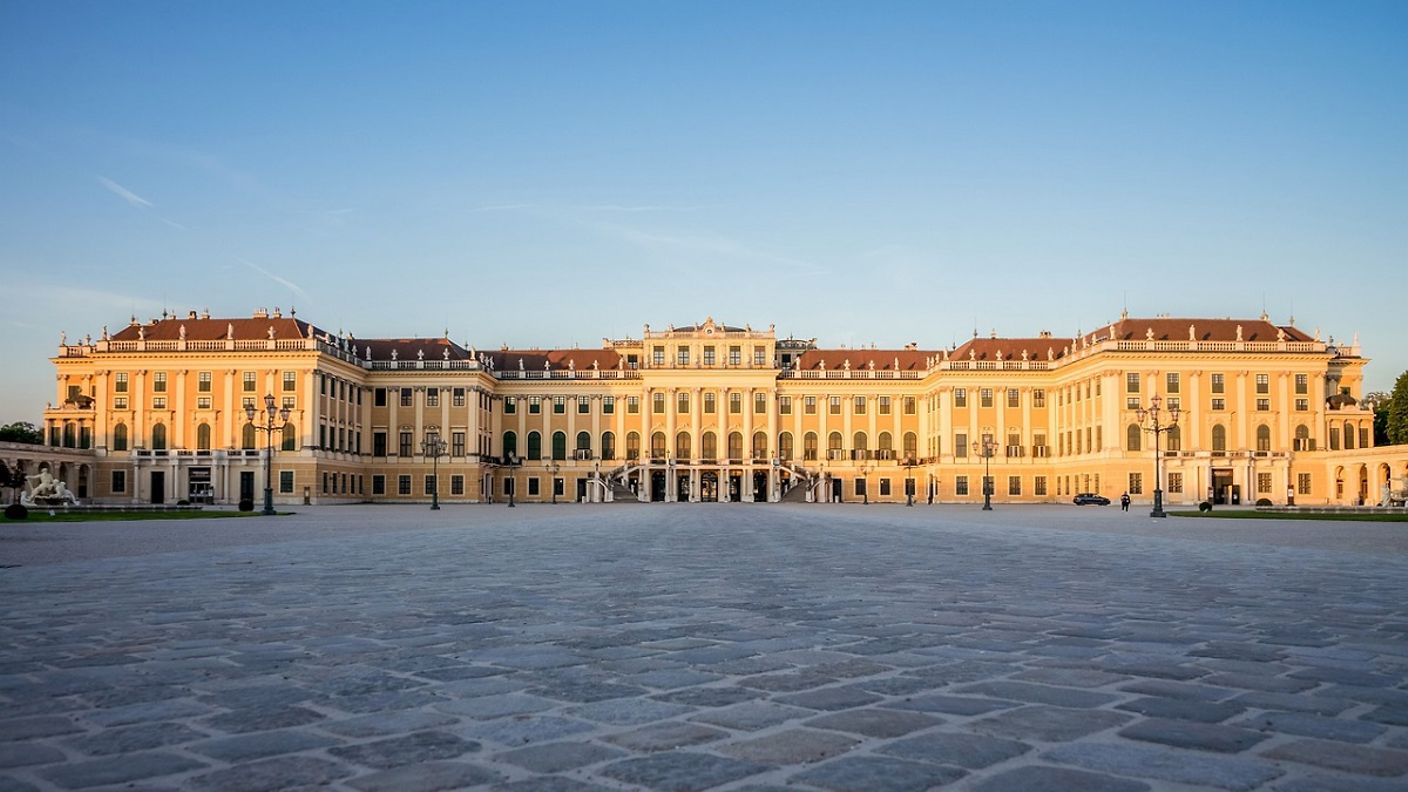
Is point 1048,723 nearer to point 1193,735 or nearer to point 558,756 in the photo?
point 1193,735

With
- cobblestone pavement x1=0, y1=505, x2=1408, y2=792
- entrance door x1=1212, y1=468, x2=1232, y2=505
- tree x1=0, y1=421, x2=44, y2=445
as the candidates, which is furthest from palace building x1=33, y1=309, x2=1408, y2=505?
cobblestone pavement x1=0, y1=505, x2=1408, y2=792

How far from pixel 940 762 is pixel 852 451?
92999mm

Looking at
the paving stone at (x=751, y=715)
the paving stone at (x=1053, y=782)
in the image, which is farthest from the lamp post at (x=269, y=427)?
the paving stone at (x=1053, y=782)

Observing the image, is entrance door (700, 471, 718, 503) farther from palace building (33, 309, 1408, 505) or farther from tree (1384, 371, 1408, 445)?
tree (1384, 371, 1408, 445)

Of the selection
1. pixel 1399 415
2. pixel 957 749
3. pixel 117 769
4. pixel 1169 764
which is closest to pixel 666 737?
pixel 957 749

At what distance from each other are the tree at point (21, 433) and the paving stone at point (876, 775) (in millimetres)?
113018

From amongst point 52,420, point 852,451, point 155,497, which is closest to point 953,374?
point 852,451

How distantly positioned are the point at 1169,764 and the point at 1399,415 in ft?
317

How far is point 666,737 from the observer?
176 inches

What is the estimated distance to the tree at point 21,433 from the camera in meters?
103

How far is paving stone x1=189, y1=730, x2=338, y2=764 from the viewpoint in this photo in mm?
4207

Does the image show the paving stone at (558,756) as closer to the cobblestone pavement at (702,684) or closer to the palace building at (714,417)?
the cobblestone pavement at (702,684)

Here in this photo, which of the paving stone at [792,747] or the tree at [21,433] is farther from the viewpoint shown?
the tree at [21,433]

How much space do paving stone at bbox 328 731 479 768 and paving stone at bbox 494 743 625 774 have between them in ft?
0.71
